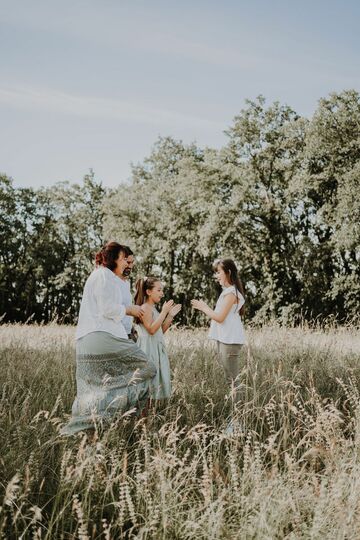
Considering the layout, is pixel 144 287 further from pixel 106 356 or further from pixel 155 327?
pixel 106 356

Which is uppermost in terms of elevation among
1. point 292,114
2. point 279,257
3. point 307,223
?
point 292,114

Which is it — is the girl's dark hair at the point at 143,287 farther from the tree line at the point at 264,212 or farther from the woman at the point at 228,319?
the tree line at the point at 264,212

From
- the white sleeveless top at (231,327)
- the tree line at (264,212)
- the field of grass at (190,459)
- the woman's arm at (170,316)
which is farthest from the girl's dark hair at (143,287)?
the tree line at (264,212)

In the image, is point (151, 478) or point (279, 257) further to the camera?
point (279, 257)

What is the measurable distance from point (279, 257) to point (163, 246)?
7.37 metres

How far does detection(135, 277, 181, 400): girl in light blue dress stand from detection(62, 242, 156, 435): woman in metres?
0.49

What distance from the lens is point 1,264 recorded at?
35844mm

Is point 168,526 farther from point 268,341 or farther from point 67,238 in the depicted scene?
point 67,238

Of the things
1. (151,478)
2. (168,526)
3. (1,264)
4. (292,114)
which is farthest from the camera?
(1,264)

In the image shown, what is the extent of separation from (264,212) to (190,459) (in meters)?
22.9

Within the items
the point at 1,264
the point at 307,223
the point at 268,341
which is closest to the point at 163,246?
the point at 307,223

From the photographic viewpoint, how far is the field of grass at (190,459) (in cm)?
229

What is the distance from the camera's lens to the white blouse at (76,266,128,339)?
3717 mm

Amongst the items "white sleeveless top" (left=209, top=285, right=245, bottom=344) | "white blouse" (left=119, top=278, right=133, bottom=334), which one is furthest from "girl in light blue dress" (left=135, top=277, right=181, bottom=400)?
"white sleeveless top" (left=209, top=285, right=245, bottom=344)
